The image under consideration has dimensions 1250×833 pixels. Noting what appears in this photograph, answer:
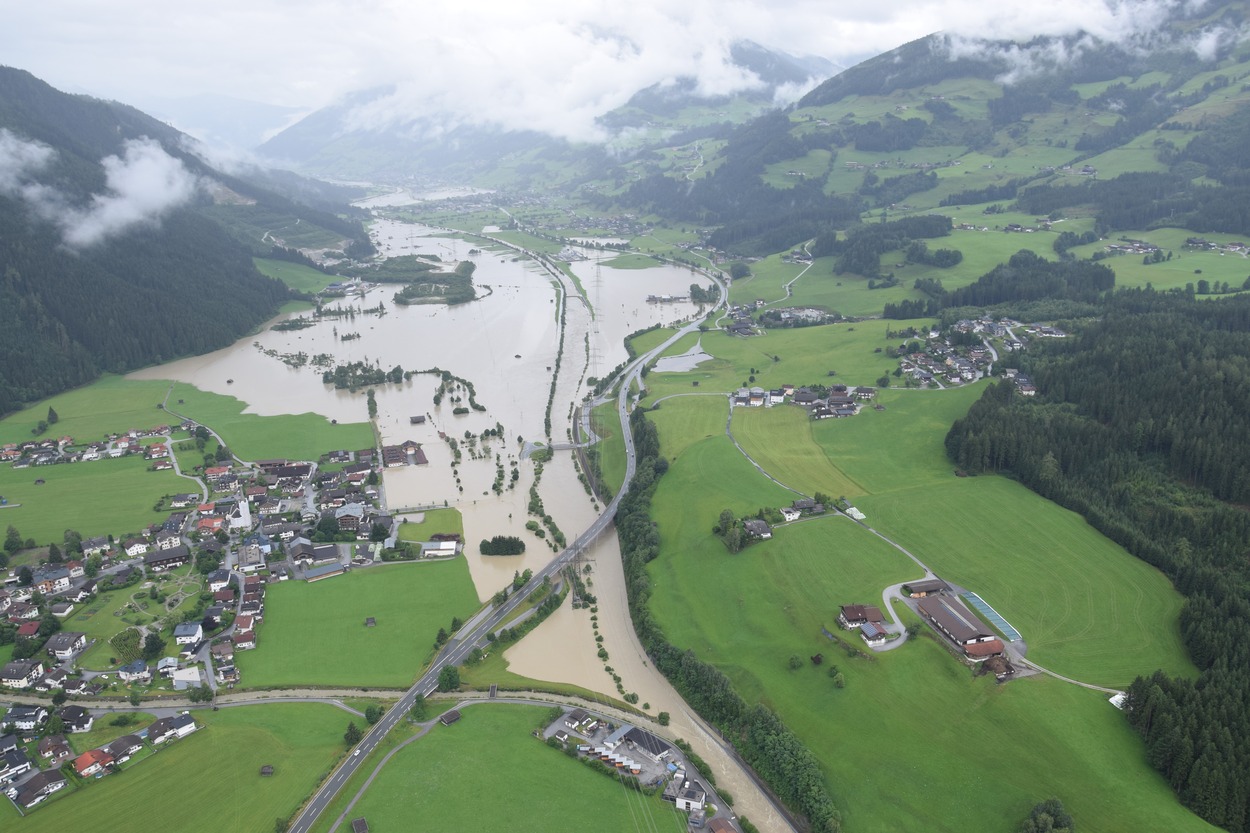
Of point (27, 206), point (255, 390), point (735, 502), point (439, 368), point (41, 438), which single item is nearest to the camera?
point (735, 502)

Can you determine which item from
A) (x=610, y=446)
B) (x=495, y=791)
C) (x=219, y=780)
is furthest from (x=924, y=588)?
(x=219, y=780)

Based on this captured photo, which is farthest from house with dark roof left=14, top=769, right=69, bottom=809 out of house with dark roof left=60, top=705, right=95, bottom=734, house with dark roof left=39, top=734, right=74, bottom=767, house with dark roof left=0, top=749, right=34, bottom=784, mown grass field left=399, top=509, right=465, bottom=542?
mown grass field left=399, top=509, right=465, bottom=542

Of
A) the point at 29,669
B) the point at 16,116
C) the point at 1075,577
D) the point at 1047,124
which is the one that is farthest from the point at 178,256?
the point at 1047,124

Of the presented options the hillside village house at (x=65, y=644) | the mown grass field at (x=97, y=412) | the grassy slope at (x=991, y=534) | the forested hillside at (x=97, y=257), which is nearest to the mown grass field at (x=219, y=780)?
the hillside village house at (x=65, y=644)

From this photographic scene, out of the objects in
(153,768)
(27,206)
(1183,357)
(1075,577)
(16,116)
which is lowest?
(153,768)

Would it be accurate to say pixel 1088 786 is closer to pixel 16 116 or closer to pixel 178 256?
pixel 178 256

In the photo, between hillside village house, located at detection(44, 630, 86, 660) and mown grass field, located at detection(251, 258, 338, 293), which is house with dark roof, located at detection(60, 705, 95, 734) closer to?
hillside village house, located at detection(44, 630, 86, 660)

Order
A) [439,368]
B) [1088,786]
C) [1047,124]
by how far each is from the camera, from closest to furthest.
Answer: [1088,786] < [439,368] < [1047,124]
